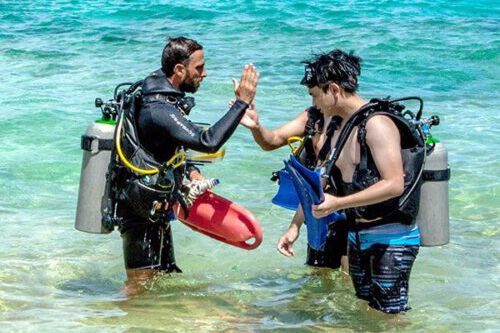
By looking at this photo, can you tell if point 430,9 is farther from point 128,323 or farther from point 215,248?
point 128,323

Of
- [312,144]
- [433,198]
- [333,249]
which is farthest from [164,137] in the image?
[433,198]

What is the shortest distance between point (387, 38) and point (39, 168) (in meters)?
9.93

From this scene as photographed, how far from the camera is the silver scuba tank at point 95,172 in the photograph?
5750mm

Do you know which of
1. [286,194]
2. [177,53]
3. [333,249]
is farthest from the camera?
[333,249]

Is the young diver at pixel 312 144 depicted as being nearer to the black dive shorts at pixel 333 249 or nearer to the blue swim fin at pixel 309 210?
the black dive shorts at pixel 333 249

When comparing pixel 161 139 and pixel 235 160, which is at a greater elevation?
pixel 161 139

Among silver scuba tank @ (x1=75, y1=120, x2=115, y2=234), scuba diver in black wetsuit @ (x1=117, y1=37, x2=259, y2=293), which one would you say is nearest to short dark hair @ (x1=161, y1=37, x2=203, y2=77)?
scuba diver in black wetsuit @ (x1=117, y1=37, x2=259, y2=293)

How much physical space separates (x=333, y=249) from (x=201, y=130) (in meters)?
1.30

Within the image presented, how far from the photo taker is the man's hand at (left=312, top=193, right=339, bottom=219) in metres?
4.71

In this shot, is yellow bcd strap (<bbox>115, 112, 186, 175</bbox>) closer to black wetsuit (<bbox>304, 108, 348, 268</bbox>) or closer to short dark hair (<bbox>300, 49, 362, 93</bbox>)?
black wetsuit (<bbox>304, 108, 348, 268</bbox>)

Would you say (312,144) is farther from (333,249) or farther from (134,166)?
(134,166)

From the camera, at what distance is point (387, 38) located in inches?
719

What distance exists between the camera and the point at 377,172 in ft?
15.6

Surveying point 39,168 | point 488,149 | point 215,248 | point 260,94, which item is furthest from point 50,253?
point 260,94
